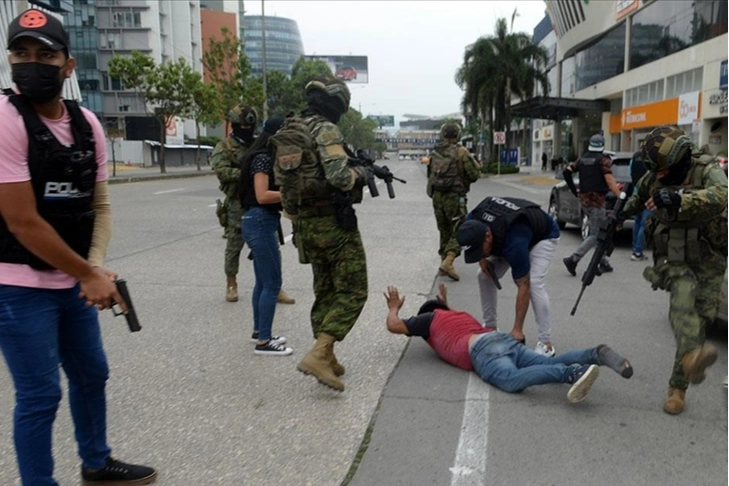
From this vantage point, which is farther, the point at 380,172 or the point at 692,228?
the point at 380,172

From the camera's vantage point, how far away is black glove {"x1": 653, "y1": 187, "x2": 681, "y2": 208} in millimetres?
3549

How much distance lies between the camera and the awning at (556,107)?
36.6 metres

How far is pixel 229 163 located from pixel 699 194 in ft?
14.3

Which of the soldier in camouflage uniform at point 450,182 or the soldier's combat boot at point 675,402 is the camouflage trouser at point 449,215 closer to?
the soldier in camouflage uniform at point 450,182

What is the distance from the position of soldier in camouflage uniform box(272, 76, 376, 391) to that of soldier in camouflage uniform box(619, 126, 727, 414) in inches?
71.0

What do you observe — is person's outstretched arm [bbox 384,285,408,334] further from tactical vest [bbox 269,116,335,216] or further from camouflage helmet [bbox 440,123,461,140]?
camouflage helmet [bbox 440,123,461,140]

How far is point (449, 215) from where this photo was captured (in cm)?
765

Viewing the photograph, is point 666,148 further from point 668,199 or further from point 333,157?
point 333,157

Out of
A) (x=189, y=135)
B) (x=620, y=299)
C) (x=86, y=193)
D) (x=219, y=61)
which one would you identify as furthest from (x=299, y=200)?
(x=189, y=135)

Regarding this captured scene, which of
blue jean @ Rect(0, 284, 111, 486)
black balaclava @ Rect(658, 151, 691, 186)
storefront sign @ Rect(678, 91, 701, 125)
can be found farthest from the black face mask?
storefront sign @ Rect(678, 91, 701, 125)

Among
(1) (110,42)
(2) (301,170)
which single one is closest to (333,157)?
(2) (301,170)

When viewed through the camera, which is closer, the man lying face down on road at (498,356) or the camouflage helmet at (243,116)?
the man lying face down on road at (498,356)

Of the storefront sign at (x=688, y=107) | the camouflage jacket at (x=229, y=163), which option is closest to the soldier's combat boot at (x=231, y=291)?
the camouflage jacket at (x=229, y=163)

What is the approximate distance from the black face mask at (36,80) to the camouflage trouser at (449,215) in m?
5.56
